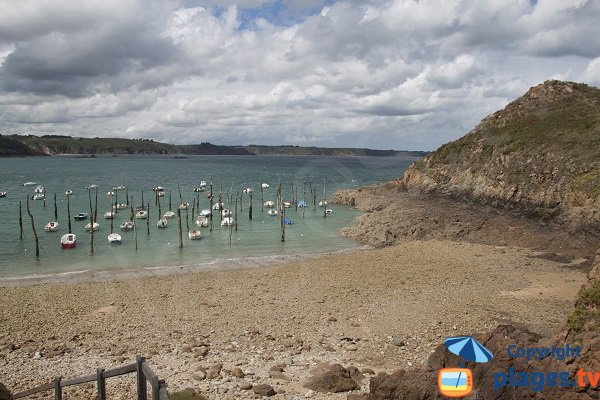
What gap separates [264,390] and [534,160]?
40.4m

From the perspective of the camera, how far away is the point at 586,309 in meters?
10.7

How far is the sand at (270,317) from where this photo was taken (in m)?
15.5

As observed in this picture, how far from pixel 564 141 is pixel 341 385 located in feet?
135

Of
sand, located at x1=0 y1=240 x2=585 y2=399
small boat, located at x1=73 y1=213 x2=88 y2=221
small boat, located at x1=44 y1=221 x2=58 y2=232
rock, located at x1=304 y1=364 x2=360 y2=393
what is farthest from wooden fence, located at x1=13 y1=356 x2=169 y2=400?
small boat, located at x1=73 y1=213 x2=88 y2=221

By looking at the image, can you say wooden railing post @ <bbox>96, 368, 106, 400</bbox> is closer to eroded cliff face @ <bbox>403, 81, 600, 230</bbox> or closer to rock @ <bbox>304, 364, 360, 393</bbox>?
rock @ <bbox>304, 364, 360, 393</bbox>

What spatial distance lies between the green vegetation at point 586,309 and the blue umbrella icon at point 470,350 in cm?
214

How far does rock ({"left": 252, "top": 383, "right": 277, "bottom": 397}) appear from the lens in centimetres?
1303

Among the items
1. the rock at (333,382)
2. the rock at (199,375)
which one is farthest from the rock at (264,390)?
the rock at (199,375)

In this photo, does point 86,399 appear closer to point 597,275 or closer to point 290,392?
point 290,392

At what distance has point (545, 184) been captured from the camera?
41.1 m

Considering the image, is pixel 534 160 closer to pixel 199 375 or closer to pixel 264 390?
pixel 264 390

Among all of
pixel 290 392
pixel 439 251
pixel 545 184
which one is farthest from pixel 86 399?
pixel 545 184

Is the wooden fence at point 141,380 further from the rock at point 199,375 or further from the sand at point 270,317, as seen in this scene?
the rock at point 199,375

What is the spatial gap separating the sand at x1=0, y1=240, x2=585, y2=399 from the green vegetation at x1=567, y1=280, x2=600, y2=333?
5972 mm
